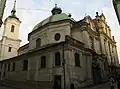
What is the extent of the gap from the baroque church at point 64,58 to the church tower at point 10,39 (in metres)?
4.51

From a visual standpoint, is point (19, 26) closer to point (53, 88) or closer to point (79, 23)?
point (79, 23)

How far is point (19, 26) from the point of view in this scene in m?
43.8

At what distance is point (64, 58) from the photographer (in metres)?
22.1

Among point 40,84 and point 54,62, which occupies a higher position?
point 54,62

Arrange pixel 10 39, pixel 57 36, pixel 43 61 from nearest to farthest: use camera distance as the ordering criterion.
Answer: pixel 43 61
pixel 57 36
pixel 10 39

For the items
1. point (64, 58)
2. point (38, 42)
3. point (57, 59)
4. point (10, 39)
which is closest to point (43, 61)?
point (57, 59)

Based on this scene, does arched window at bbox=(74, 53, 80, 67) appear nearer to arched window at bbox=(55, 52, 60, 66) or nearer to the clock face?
arched window at bbox=(55, 52, 60, 66)

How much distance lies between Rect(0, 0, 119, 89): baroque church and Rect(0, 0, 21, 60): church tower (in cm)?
451

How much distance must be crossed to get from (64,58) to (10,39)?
23204mm

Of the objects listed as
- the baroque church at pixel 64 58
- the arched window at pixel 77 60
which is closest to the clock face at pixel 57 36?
the baroque church at pixel 64 58

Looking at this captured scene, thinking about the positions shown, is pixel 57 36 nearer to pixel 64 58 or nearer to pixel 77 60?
pixel 77 60

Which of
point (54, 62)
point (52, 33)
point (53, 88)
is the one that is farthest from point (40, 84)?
point (52, 33)

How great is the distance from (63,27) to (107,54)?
10883mm

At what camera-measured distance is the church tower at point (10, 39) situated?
3981 centimetres
